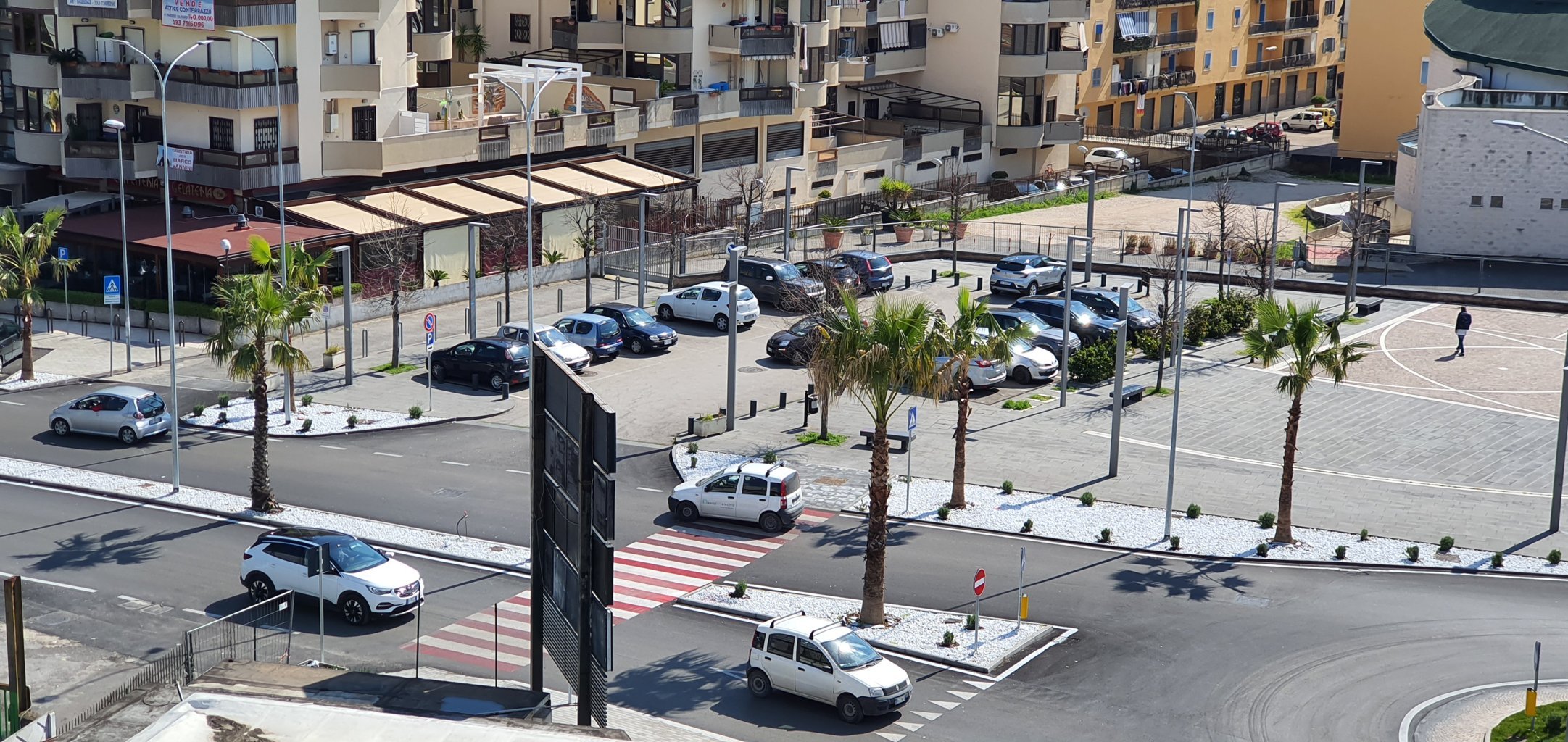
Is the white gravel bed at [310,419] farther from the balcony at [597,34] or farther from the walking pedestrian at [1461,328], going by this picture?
the balcony at [597,34]

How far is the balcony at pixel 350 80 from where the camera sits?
62625mm

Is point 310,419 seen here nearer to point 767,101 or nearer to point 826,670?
point 826,670

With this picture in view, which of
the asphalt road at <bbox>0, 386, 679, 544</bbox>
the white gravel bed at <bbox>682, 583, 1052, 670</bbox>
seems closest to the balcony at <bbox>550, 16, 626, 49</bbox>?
the asphalt road at <bbox>0, 386, 679, 544</bbox>

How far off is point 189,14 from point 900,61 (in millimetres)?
42174

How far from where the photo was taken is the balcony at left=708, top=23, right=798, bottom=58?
77188 millimetres

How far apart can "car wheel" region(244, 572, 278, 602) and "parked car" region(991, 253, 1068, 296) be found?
115 ft

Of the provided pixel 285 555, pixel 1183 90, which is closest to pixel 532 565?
pixel 285 555

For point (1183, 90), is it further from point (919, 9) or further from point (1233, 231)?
point (1233, 231)

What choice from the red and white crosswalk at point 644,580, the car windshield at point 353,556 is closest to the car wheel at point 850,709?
the red and white crosswalk at point 644,580

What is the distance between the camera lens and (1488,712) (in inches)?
1222

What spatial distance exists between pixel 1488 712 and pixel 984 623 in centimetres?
935

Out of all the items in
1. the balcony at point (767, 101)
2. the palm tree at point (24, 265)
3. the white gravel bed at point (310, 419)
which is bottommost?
the white gravel bed at point (310, 419)

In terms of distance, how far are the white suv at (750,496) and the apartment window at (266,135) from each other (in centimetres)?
2911

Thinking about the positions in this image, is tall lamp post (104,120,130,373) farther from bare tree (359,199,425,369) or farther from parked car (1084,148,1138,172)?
parked car (1084,148,1138,172)
